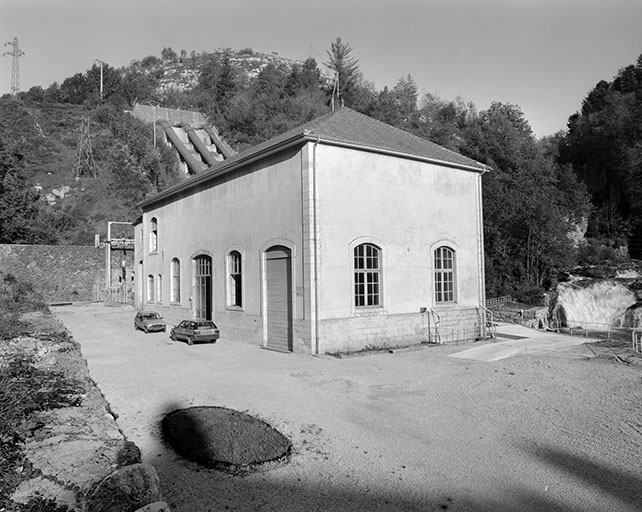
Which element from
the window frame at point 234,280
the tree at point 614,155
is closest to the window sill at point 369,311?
the window frame at point 234,280

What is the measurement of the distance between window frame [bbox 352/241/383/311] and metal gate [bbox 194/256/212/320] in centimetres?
801

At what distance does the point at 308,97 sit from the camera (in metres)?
58.8

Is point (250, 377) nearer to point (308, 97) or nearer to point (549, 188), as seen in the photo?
point (549, 188)

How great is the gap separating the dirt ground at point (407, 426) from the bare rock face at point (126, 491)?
98 centimetres

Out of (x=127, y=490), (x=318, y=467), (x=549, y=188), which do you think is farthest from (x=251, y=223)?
(x=549, y=188)

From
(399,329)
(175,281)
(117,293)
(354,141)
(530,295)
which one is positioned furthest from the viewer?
(117,293)

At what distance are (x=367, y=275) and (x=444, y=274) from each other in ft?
14.1

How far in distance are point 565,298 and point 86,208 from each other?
45272 mm

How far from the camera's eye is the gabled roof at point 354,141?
1477 centimetres

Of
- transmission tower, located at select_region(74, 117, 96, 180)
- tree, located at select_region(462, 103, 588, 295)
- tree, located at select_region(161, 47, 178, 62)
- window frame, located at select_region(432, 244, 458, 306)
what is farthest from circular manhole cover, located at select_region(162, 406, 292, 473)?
tree, located at select_region(161, 47, 178, 62)

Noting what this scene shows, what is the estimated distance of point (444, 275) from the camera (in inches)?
718

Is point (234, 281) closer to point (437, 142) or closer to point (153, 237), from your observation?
point (153, 237)

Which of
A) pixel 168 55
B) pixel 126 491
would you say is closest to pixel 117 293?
pixel 126 491

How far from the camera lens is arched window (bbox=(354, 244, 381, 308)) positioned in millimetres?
15344
